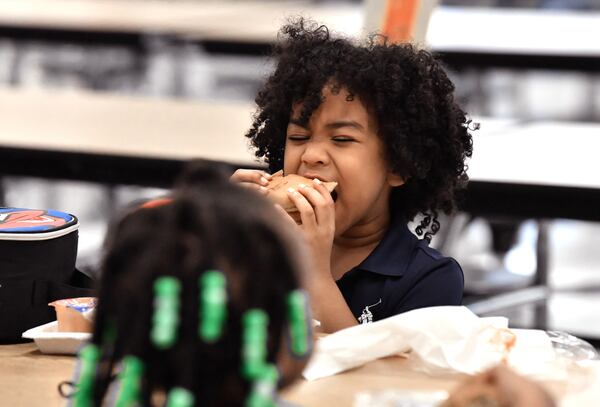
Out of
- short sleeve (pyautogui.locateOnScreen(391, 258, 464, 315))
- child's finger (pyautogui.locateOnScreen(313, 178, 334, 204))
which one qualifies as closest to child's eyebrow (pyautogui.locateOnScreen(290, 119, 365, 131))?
child's finger (pyautogui.locateOnScreen(313, 178, 334, 204))

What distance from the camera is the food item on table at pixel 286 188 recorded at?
5.40ft

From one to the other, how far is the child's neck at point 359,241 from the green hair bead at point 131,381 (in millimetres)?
967

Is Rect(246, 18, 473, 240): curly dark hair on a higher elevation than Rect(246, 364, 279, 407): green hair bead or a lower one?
higher

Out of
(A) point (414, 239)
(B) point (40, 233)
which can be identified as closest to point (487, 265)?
(A) point (414, 239)

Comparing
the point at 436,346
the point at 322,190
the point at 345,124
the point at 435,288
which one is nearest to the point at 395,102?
the point at 345,124

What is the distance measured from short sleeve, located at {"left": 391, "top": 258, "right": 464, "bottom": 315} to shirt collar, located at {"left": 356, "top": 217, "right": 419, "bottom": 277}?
0.04 meters

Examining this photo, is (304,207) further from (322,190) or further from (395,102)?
(395,102)

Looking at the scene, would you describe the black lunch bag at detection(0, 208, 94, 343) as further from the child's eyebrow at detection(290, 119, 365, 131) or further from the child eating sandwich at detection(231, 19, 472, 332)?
the child's eyebrow at detection(290, 119, 365, 131)

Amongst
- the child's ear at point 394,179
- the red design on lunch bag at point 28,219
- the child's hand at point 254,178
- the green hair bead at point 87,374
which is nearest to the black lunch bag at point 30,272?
the red design on lunch bag at point 28,219

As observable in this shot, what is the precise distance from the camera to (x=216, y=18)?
213 inches

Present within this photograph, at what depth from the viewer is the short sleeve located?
5.50ft

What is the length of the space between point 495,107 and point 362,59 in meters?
4.67

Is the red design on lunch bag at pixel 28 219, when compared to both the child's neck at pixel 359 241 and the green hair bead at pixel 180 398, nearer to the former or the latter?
the child's neck at pixel 359 241

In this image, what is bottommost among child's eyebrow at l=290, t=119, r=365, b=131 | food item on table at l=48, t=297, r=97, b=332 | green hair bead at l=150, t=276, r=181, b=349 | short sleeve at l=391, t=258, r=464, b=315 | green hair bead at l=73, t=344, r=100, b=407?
food item on table at l=48, t=297, r=97, b=332
